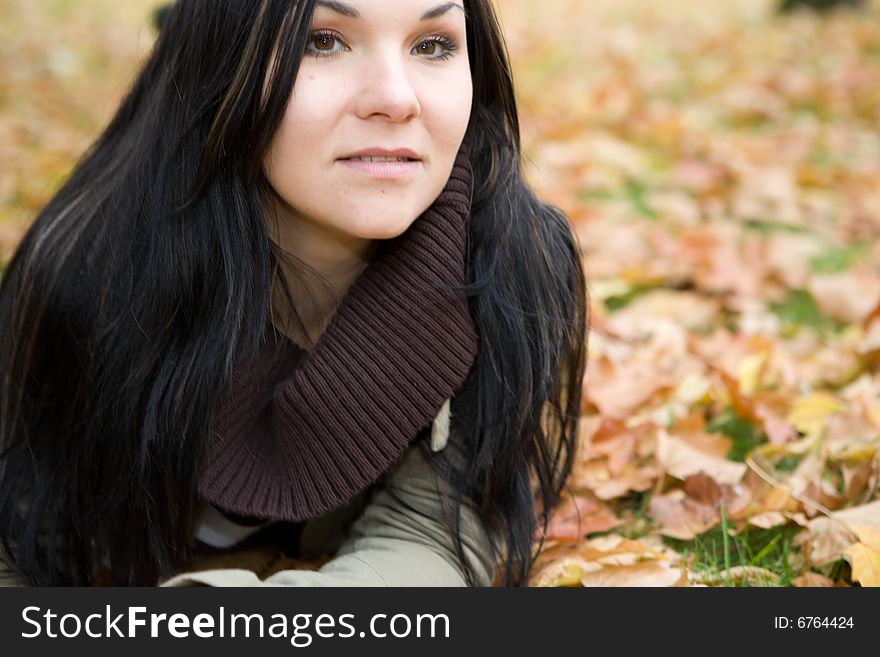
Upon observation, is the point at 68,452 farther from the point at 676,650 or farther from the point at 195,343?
the point at 676,650

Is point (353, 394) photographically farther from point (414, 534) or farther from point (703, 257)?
point (703, 257)

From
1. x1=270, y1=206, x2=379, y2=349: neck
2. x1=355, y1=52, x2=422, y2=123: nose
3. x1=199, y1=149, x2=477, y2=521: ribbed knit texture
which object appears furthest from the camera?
x1=270, y1=206, x2=379, y2=349: neck

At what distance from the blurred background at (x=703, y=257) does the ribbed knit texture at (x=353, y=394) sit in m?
0.41

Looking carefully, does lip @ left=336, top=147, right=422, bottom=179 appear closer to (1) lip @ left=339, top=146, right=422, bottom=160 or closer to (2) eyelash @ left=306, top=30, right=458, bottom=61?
(1) lip @ left=339, top=146, right=422, bottom=160

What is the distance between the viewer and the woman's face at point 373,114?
1.41m

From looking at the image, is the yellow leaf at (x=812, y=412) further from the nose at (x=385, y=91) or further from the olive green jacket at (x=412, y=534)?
the nose at (x=385, y=91)

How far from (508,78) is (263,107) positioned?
1.46 feet

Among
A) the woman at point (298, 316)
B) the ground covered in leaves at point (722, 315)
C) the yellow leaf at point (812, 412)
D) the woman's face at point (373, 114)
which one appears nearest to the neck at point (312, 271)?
the woman at point (298, 316)

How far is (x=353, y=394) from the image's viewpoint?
1.53 metres

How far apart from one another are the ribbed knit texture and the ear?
0.02 meters

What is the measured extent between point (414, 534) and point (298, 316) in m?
0.38

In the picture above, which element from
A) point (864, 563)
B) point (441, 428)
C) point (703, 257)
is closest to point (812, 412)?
point (864, 563)

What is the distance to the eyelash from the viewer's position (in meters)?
1.42

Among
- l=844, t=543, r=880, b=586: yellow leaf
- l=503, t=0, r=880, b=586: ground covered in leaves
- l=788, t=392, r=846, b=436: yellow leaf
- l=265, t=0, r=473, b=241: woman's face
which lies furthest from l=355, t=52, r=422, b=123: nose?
l=788, t=392, r=846, b=436: yellow leaf
